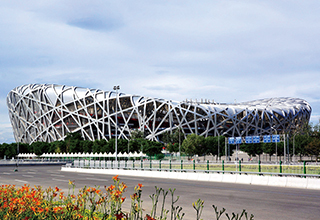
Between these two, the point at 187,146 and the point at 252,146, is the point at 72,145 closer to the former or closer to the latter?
the point at 187,146

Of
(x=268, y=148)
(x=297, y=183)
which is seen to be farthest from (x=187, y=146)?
(x=297, y=183)

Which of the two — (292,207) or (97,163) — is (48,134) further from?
(292,207)

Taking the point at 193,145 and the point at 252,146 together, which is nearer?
the point at 193,145

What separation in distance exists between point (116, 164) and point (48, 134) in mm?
101362

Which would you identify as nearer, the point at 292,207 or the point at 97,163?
the point at 292,207

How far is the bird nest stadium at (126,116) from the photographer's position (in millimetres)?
120562

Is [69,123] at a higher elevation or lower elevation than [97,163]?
higher

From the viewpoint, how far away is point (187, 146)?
9138 centimetres

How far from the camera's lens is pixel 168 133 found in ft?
378

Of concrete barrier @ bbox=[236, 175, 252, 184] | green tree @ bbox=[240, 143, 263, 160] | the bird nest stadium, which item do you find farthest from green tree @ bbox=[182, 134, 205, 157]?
concrete barrier @ bbox=[236, 175, 252, 184]

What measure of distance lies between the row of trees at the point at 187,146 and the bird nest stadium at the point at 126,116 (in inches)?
367

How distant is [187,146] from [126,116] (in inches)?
1484

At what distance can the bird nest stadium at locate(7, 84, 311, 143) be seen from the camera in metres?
121

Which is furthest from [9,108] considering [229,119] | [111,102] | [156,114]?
[229,119]
